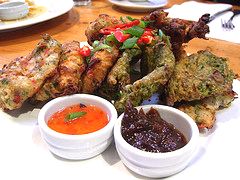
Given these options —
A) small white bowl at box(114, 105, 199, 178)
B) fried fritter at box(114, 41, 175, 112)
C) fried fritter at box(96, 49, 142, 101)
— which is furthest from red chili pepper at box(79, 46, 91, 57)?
small white bowl at box(114, 105, 199, 178)

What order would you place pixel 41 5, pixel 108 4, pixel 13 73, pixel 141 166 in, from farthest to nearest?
pixel 108 4, pixel 41 5, pixel 13 73, pixel 141 166

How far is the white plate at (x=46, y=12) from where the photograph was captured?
3927mm

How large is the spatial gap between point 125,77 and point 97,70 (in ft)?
0.71

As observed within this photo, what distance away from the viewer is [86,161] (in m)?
2.01

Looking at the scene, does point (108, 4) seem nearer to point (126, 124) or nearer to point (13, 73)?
point (13, 73)

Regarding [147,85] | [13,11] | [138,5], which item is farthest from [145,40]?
[138,5]

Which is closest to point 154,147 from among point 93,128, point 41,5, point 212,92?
point 93,128

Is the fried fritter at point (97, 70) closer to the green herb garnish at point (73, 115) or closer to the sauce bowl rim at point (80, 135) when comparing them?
the sauce bowl rim at point (80, 135)

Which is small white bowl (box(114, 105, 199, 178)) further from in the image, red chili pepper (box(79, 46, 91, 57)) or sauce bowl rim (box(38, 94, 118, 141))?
red chili pepper (box(79, 46, 91, 57))

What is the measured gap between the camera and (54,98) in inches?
92.7

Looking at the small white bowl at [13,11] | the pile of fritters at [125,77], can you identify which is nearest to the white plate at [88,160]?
the pile of fritters at [125,77]

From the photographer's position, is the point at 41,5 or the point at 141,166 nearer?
the point at 141,166

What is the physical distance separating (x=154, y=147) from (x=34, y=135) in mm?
858

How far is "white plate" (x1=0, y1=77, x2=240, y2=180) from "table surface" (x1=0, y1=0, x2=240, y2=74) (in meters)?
1.19
